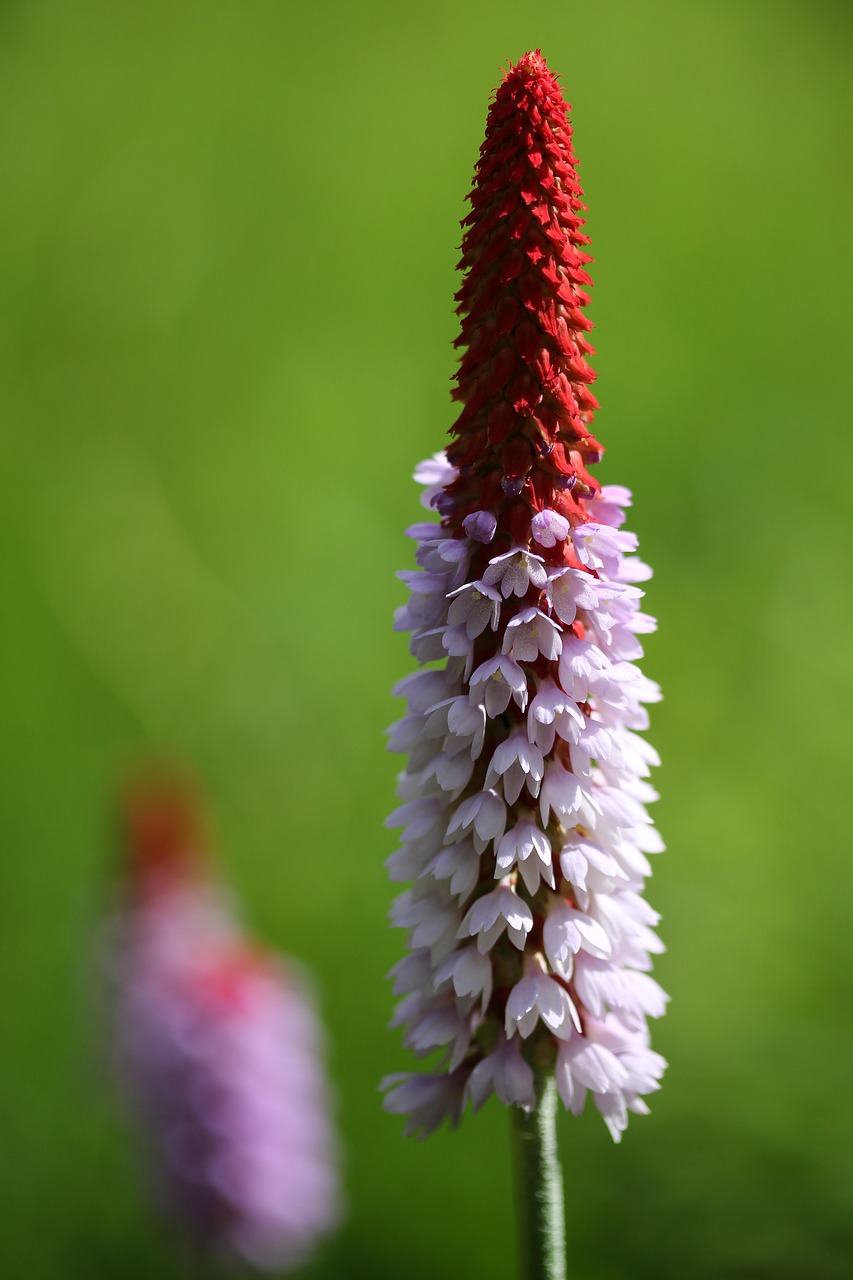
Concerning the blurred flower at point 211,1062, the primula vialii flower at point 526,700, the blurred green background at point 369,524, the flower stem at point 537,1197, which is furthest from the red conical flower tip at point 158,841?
the flower stem at point 537,1197

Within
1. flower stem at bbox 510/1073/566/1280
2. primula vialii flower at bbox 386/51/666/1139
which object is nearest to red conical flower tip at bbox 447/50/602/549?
primula vialii flower at bbox 386/51/666/1139

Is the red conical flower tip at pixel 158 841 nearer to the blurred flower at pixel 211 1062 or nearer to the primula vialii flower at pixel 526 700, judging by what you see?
the blurred flower at pixel 211 1062

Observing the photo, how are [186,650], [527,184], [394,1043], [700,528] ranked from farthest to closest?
[700,528] < [186,650] < [394,1043] < [527,184]

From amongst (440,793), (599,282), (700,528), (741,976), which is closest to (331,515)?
(700,528)

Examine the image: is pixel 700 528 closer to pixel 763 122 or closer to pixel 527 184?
pixel 763 122

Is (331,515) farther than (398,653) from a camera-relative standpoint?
Yes

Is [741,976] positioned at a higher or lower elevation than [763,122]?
lower

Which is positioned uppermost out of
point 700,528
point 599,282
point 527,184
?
point 599,282
